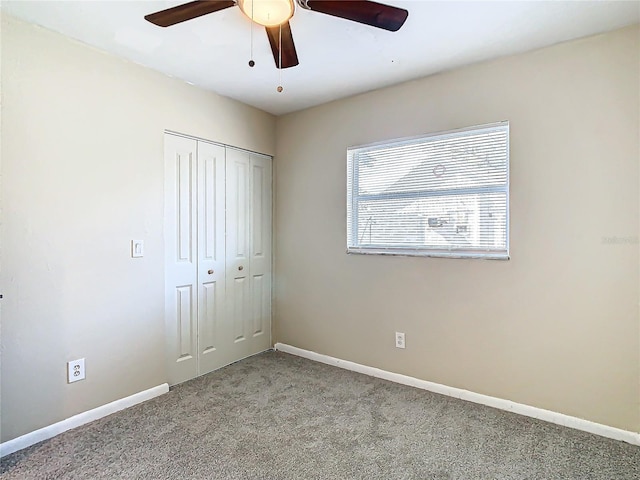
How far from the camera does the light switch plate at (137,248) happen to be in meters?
2.41

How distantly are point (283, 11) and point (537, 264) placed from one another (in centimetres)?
201

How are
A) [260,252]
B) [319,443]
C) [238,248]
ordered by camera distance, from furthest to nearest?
[260,252] < [238,248] < [319,443]

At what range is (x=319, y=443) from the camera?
196cm

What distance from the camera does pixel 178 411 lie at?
7.55ft

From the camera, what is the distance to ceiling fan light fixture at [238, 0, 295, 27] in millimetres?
1544

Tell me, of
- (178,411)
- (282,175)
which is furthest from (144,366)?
(282,175)

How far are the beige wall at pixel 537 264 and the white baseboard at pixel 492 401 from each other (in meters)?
0.04

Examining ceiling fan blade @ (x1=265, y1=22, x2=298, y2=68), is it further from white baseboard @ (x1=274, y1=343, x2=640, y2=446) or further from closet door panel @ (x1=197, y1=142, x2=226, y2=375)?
white baseboard @ (x1=274, y1=343, x2=640, y2=446)

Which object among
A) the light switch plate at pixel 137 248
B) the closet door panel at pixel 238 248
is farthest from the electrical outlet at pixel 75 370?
the closet door panel at pixel 238 248

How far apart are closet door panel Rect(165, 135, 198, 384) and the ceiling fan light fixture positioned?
133cm

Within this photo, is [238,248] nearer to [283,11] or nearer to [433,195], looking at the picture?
[433,195]

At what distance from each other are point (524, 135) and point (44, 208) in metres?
2.89

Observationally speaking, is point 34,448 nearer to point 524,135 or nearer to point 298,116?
point 298,116

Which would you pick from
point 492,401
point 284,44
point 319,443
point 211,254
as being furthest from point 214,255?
point 492,401
